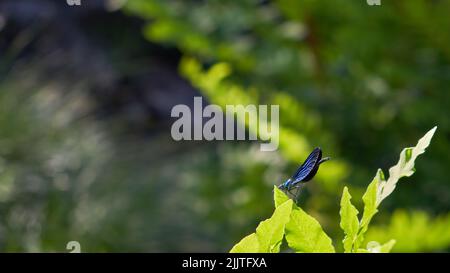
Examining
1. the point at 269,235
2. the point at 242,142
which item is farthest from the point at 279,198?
the point at 242,142

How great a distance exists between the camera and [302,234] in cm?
31

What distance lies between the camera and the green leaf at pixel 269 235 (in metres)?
0.29

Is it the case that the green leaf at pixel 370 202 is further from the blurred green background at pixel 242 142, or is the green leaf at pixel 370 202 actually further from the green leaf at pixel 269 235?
the blurred green background at pixel 242 142

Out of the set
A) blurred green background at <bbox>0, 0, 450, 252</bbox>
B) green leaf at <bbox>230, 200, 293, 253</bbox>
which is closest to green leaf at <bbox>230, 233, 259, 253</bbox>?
green leaf at <bbox>230, 200, 293, 253</bbox>

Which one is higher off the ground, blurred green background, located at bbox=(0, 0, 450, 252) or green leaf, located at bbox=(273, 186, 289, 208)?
blurred green background, located at bbox=(0, 0, 450, 252)

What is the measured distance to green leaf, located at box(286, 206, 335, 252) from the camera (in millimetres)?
304

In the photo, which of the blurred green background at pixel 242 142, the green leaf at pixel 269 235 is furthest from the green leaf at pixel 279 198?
the blurred green background at pixel 242 142

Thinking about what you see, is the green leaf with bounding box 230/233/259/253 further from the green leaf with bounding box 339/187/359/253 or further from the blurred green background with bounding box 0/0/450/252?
the blurred green background with bounding box 0/0/450/252

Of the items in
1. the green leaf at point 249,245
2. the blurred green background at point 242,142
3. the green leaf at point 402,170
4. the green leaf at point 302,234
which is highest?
the blurred green background at point 242,142

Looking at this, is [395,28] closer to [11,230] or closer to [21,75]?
[11,230]

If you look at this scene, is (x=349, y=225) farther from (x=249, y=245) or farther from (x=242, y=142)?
(x=242, y=142)

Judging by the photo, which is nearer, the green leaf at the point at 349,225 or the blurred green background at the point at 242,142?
the green leaf at the point at 349,225

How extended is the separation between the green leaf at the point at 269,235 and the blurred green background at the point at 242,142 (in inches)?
20.8

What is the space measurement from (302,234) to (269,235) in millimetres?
13
